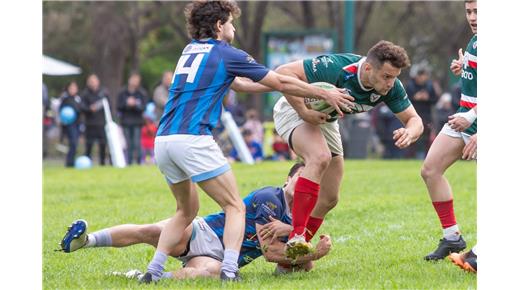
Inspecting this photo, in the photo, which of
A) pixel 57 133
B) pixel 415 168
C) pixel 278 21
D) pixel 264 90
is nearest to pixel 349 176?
pixel 415 168

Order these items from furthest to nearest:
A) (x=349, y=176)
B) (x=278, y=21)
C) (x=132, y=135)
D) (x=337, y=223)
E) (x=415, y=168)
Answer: (x=278, y=21) < (x=132, y=135) < (x=415, y=168) < (x=349, y=176) < (x=337, y=223)

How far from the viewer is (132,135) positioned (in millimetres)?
22656

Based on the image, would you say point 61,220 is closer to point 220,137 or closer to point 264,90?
point 264,90

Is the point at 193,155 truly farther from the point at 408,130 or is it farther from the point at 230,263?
the point at 408,130

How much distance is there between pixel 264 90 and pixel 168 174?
3.82 feet

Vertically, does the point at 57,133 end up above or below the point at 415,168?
below

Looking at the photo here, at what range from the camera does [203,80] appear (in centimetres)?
687

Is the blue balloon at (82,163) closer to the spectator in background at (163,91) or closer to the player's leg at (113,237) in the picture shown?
the spectator in background at (163,91)

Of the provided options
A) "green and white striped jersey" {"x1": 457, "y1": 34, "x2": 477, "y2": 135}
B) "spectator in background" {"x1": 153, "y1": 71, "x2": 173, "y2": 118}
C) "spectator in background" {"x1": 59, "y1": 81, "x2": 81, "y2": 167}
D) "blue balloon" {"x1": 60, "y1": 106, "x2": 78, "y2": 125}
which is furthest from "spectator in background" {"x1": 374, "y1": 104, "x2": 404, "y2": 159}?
"green and white striped jersey" {"x1": 457, "y1": 34, "x2": 477, "y2": 135}

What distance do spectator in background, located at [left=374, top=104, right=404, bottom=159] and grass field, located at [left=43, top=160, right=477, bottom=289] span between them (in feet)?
18.6

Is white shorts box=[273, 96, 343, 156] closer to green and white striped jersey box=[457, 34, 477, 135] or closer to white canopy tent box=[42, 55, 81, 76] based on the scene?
green and white striped jersey box=[457, 34, 477, 135]

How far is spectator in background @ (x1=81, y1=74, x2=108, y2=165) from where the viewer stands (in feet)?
74.1

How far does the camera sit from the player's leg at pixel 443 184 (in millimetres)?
8047

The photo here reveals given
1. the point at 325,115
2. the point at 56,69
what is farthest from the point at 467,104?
the point at 56,69
